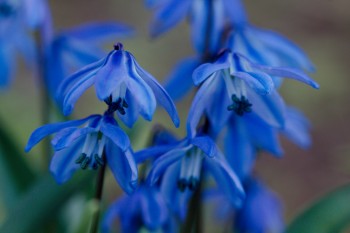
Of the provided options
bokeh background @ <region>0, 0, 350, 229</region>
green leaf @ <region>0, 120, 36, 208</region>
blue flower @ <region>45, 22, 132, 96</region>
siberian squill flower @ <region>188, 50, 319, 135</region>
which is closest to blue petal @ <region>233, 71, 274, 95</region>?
siberian squill flower @ <region>188, 50, 319, 135</region>

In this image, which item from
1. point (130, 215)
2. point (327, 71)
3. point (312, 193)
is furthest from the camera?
point (327, 71)

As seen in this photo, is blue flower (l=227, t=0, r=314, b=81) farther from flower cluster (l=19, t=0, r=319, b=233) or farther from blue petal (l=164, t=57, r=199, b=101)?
blue petal (l=164, t=57, r=199, b=101)

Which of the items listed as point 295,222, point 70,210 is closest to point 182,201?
point 295,222

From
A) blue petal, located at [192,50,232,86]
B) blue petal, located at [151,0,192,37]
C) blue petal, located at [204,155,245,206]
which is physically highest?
blue petal, located at [151,0,192,37]

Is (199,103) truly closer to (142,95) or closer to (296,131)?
(142,95)

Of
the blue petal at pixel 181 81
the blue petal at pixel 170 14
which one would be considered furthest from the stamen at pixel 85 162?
the blue petal at pixel 170 14

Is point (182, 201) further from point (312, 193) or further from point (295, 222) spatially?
point (312, 193)

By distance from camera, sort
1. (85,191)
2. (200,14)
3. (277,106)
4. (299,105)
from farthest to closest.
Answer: (299,105) → (85,191) → (200,14) → (277,106)
